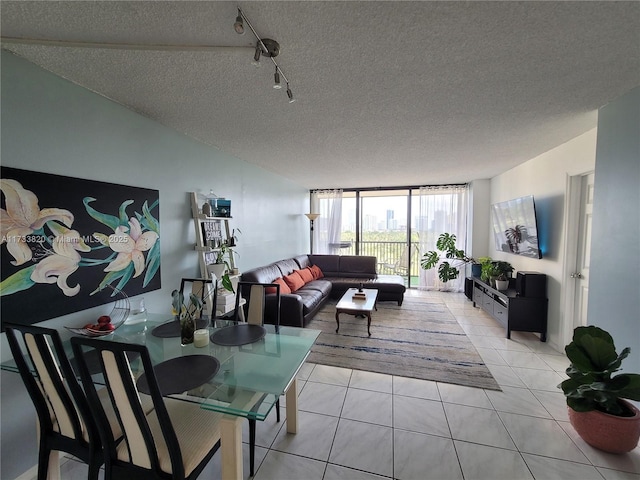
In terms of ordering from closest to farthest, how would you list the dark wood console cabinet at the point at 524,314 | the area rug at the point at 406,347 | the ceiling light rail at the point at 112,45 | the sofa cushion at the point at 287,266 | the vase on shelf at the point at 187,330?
the ceiling light rail at the point at 112,45 → the vase on shelf at the point at 187,330 → the area rug at the point at 406,347 → the dark wood console cabinet at the point at 524,314 → the sofa cushion at the point at 287,266

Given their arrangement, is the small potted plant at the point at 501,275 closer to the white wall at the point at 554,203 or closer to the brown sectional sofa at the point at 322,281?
the white wall at the point at 554,203

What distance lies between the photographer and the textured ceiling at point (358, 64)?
1144 mm

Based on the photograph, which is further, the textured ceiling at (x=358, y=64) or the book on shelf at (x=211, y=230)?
the book on shelf at (x=211, y=230)

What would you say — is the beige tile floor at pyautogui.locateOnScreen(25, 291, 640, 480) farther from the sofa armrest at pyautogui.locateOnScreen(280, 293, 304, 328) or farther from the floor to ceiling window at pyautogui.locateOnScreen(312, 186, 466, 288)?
the floor to ceiling window at pyautogui.locateOnScreen(312, 186, 466, 288)

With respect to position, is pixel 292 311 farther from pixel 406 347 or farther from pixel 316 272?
pixel 316 272

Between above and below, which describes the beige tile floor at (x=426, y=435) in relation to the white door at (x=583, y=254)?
below

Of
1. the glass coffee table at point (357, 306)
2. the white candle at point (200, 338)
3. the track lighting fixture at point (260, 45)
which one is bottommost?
the glass coffee table at point (357, 306)

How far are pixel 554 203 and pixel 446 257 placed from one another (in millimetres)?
2453

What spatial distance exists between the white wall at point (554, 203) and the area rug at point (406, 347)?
3.50 feet

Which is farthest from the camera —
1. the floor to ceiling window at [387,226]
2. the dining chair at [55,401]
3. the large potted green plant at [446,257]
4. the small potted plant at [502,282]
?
the floor to ceiling window at [387,226]

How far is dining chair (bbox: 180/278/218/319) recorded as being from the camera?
7.98ft

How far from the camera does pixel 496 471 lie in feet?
5.11

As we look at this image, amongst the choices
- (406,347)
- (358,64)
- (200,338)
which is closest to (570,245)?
(406,347)

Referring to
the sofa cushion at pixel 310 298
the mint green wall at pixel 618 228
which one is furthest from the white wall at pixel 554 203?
the sofa cushion at pixel 310 298
